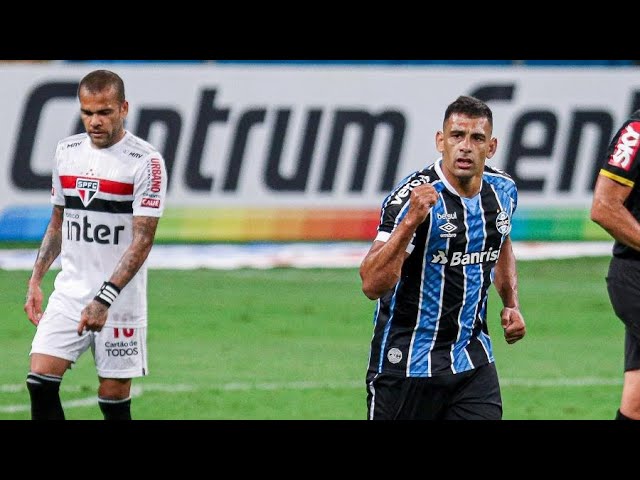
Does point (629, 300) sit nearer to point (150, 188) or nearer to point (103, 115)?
point (150, 188)

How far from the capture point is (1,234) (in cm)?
1559

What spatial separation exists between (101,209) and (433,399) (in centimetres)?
218

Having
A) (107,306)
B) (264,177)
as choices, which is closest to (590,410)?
(107,306)

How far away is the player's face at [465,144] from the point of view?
18.8ft

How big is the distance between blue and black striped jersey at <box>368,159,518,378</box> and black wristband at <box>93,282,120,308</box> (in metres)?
1.54

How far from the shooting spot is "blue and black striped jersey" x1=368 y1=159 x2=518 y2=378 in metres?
5.72

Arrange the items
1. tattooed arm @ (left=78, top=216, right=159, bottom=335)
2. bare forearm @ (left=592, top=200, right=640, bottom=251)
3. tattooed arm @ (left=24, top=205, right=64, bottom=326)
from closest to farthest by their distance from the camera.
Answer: bare forearm @ (left=592, top=200, right=640, bottom=251), tattooed arm @ (left=78, top=216, right=159, bottom=335), tattooed arm @ (left=24, top=205, right=64, bottom=326)

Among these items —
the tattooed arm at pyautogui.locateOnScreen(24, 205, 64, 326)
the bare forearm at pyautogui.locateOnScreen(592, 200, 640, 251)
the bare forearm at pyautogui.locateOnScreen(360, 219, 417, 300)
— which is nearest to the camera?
the bare forearm at pyautogui.locateOnScreen(360, 219, 417, 300)

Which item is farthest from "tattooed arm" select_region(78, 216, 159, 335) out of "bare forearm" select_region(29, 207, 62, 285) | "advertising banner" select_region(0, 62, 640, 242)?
"advertising banner" select_region(0, 62, 640, 242)

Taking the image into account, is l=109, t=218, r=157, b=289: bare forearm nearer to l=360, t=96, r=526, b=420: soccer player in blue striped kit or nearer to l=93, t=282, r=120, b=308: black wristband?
l=93, t=282, r=120, b=308: black wristband

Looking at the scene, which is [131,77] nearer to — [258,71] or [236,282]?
[258,71]
